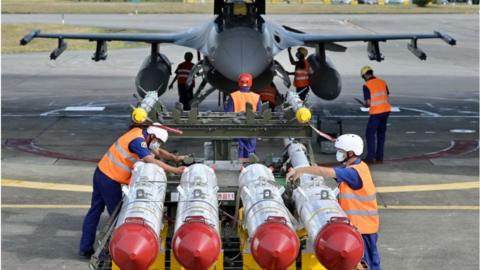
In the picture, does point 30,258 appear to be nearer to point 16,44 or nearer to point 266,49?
point 266,49

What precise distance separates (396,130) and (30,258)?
13.9 meters

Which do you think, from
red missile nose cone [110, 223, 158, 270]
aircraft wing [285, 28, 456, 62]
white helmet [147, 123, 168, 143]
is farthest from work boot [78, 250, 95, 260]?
aircraft wing [285, 28, 456, 62]

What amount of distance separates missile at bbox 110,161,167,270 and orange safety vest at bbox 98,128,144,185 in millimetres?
1778

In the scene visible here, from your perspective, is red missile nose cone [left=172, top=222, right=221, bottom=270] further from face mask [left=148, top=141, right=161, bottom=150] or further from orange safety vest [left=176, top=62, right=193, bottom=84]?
orange safety vest [left=176, top=62, right=193, bottom=84]

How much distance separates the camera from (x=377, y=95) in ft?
62.3

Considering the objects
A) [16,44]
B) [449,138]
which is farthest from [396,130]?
[16,44]

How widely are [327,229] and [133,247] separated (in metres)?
1.63

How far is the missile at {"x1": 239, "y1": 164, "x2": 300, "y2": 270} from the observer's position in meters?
7.36

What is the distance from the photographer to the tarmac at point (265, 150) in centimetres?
1266

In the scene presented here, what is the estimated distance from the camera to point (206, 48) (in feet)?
66.7

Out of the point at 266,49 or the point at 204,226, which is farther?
the point at 266,49

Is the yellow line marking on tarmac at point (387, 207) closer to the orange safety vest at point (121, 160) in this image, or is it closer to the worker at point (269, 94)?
the orange safety vest at point (121, 160)

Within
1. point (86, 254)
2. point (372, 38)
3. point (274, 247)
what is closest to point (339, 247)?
point (274, 247)

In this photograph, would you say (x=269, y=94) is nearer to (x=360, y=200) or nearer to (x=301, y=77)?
(x=301, y=77)
